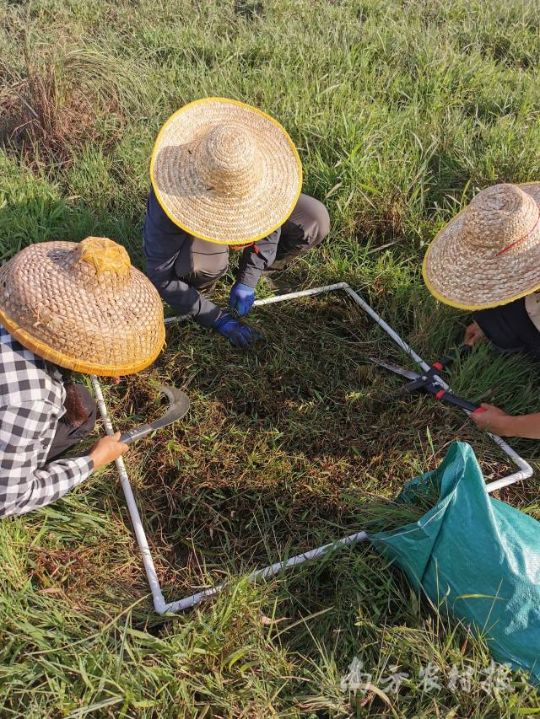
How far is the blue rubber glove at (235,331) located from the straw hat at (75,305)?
117 centimetres

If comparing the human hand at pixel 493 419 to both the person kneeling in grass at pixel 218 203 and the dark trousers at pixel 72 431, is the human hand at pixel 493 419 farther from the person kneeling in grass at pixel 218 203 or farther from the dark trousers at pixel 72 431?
the dark trousers at pixel 72 431

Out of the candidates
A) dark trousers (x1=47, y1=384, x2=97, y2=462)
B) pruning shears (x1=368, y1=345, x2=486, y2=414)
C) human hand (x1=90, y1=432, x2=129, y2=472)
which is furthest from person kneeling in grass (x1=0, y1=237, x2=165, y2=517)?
pruning shears (x1=368, y1=345, x2=486, y2=414)

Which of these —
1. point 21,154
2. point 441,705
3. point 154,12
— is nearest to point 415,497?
point 441,705

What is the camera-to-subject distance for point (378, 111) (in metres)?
3.61

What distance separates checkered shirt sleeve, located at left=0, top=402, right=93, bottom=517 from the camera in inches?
62.9

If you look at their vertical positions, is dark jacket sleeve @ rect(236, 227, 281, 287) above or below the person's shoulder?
below

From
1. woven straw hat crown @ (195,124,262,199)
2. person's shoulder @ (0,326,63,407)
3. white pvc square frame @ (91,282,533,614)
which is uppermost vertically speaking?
woven straw hat crown @ (195,124,262,199)

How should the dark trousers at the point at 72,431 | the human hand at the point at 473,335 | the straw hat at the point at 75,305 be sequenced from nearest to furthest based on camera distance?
the straw hat at the point at 75,305 < the dark trousers at the point at 72,431 < the human hand at the point at 473,335

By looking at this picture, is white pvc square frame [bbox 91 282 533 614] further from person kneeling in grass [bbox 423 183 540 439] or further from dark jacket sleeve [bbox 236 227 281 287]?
dark jacket sleeve [bbox 236 227 281 287]

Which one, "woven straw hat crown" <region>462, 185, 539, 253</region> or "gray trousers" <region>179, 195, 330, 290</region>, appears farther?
"gray trousers" <region>179, 195, 330, 290</region>

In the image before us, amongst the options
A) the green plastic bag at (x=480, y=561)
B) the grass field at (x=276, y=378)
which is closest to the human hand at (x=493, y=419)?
the grass field at (x=276, y=378)

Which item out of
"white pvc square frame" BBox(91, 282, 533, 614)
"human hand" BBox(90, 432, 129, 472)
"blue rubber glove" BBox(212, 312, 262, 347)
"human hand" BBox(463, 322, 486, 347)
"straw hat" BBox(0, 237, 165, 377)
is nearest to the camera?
"straw hat" BBox(0, 237, 165, 377)

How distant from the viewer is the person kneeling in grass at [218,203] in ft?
7.09

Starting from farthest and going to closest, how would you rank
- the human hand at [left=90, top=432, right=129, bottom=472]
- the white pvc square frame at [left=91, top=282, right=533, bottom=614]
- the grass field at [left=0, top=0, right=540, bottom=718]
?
the human hand at [left=90, top=432, right=129, bottom=472] → the white pvc square frame at [left=91, top=282, right=533, bottom=614] → the grass field at [left=0, top=0, right=540, bottom=718]
